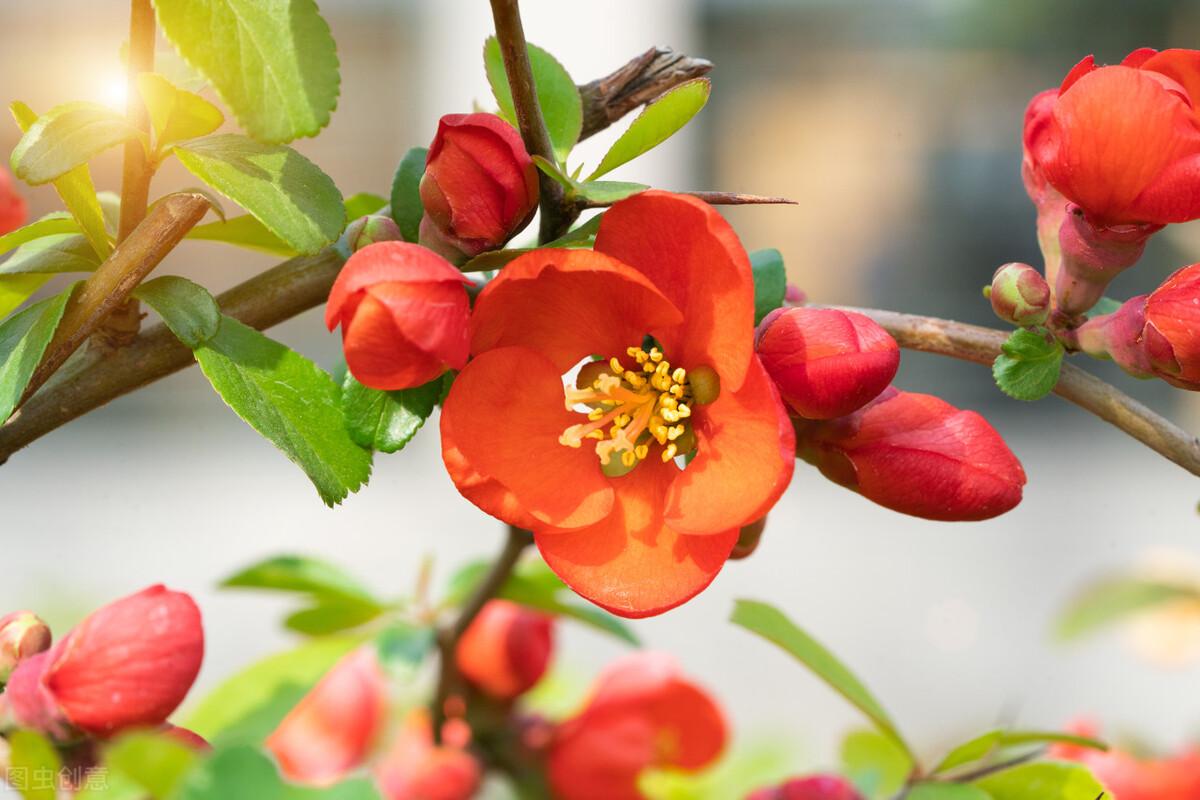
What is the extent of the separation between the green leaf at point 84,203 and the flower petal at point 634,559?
0.55 ft

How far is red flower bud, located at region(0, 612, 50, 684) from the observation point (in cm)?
40

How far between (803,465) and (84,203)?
8.76 ft

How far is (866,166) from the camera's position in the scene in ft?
12.4

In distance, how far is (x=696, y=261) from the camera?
0.35m

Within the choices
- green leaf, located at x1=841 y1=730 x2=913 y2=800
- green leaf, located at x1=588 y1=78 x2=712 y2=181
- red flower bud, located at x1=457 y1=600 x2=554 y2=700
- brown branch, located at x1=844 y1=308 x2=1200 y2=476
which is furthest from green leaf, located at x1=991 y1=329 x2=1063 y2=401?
red flower bud, located at x1=457 y1=600 x2=554 y2=700

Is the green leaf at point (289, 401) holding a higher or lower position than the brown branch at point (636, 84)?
lower

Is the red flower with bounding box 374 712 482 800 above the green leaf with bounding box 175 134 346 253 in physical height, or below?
below

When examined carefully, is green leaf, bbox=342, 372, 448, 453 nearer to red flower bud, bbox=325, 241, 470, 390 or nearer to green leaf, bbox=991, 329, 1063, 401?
red flower bud, bbox=325, 241, 470, 390

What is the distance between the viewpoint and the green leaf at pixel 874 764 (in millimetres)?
562

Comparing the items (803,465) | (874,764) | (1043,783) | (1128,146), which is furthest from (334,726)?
(803,465)

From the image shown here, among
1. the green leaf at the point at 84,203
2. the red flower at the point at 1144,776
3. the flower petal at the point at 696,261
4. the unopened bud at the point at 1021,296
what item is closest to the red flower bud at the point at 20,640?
the green leaf at the point at 84,203

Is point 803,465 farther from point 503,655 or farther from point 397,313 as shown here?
point 397,313

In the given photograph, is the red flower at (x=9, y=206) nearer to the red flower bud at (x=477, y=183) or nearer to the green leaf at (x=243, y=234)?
the green leaf at (x=243, y=234)

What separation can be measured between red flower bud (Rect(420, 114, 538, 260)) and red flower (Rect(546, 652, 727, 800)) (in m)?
0.32
